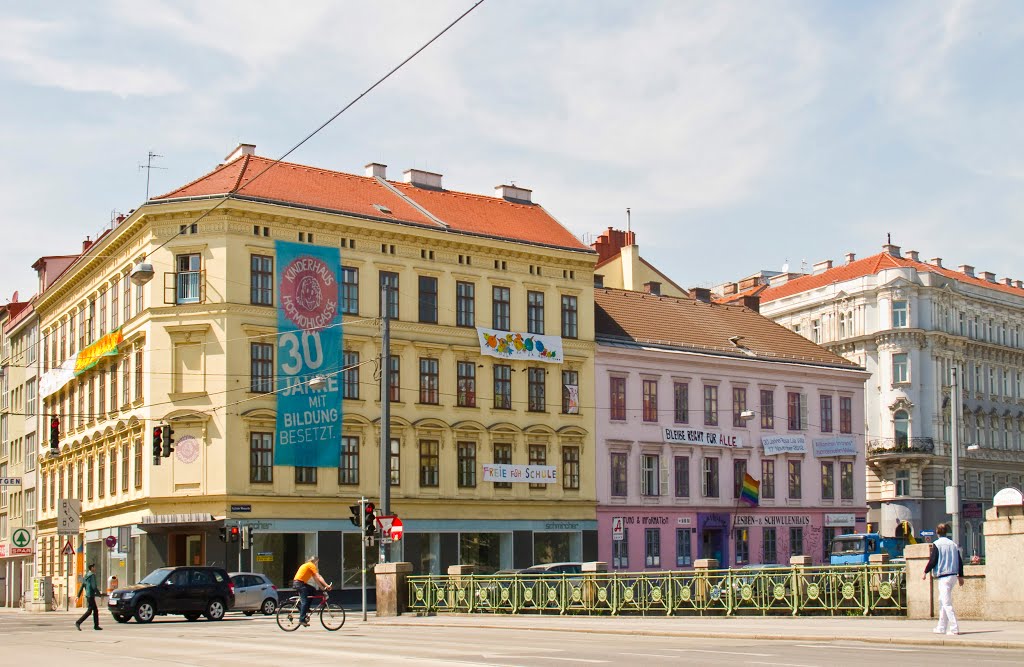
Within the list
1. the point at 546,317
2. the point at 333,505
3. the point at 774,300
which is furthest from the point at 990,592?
the point at 774,300

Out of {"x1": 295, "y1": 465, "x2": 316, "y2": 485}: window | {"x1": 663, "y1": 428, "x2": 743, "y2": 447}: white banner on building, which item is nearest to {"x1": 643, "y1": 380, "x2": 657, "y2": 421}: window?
{"x1": 663, "y1": 428, "x2": 743, "y2": 447}: white banner on building

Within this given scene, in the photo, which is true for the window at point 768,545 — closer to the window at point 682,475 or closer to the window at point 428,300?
the window at point 682,475

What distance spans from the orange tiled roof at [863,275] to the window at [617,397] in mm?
28756

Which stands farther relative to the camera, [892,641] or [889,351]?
[889,351]

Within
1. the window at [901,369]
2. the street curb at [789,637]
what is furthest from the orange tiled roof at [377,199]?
the window at [901,369]

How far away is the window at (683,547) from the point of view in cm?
6078

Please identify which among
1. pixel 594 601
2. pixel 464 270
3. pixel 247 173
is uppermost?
pixel 247 173

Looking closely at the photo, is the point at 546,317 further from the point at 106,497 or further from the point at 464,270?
the point at 106,497

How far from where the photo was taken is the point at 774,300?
91.6 meters

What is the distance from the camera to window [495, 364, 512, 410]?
56.9 metres

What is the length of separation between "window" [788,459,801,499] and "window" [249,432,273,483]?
26020 mm

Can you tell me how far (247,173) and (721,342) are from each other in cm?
2402

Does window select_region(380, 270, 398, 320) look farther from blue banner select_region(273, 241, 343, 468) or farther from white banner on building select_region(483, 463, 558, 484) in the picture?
white banner on building select_region(483, 463, 558, 484)

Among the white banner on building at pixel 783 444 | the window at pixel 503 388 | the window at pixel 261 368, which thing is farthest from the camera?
the white banner on building at pixel 783 444
